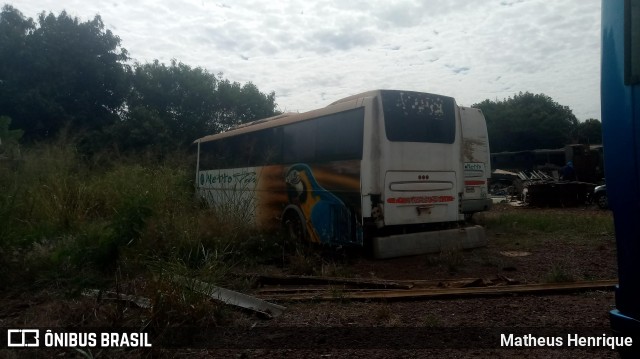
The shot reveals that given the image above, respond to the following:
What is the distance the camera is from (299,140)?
367 inches

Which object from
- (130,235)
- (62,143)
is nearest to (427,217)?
(130,235)

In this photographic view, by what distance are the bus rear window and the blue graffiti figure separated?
157 centimetres

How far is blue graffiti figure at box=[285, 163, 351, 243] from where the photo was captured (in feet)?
27.3

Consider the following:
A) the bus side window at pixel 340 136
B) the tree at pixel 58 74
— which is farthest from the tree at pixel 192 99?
the bus side window at pixel 340 136

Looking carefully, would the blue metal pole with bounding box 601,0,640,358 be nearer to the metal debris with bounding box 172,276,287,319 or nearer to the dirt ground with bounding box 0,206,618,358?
the dirt ground with bounding box 0,206,618,358

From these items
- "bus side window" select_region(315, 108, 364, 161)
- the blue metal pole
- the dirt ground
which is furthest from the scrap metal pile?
the blue metal pole

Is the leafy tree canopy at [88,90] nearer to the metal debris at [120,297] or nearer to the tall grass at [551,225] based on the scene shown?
the tall grass at [551,225]

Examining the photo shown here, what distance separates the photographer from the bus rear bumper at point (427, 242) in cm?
805

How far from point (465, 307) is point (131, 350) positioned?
3.27 m

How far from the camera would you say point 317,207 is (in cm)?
890

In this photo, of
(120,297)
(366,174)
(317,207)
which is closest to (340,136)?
(366,174)

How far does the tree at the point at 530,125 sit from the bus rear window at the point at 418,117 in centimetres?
3917

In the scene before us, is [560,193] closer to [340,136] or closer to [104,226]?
[340,136]

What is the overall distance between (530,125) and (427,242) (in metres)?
40.6
